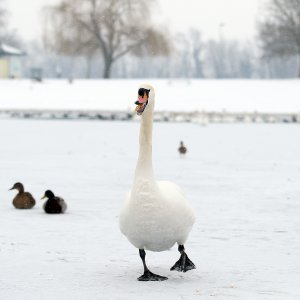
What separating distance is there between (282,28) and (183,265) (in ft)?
203

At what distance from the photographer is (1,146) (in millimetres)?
24359

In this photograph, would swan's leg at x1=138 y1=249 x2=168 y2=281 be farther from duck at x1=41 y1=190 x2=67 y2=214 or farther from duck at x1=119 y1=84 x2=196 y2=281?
duck at x1=41 y1=190 x2=67 y2=214

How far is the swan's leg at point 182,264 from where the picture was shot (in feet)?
22.2

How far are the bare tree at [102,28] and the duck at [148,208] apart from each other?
61187mm

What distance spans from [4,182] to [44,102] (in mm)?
43332

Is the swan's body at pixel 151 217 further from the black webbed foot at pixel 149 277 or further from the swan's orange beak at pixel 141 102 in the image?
the swan's orange beak at pixel 141 102

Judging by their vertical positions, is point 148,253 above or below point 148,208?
below

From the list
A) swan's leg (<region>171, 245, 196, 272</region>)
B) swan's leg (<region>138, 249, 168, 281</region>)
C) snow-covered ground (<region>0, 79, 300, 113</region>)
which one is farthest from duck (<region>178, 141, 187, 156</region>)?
snow-covered ground (<region>0, 79, 300, 113</region>)

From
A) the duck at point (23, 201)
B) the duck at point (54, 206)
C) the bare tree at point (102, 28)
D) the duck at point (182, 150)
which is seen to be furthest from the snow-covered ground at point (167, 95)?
the duck at point (54, 206)

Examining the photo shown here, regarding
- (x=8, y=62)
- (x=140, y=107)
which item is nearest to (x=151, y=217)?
(x=140, y=107)

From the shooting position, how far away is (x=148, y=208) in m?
6.34

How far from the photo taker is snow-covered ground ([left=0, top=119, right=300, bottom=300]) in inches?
252

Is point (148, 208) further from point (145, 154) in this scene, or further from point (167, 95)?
point (167, 95)

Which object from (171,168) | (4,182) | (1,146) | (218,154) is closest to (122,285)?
(4,182)
